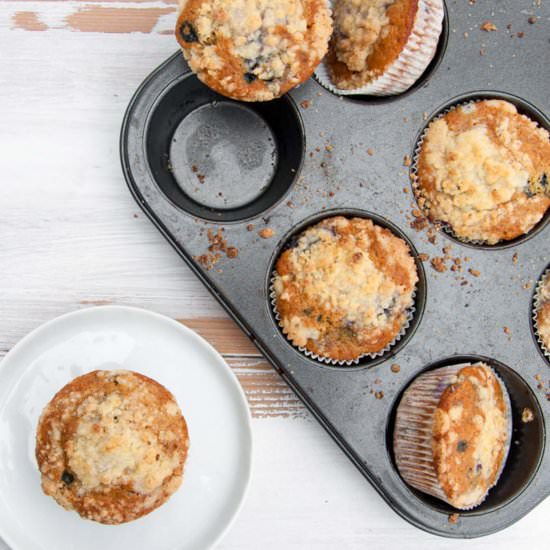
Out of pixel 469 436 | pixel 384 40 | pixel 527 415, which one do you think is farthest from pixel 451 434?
pixel 384 40

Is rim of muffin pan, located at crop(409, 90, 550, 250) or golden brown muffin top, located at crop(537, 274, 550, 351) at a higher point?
rim of muffin pan, located at crop(409, 90, 550, 250)

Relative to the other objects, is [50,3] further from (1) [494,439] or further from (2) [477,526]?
(2) [477,526]

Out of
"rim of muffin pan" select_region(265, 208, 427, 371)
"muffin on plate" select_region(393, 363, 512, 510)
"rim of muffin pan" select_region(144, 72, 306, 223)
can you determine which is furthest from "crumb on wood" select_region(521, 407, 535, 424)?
"rim of muffin pan" select_region(144, 72, 306, 223)

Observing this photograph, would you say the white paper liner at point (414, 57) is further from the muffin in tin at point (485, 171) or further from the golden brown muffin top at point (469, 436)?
the golden brown muffin top at point (469, 436)

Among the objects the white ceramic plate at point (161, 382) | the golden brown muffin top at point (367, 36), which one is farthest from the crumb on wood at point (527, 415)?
the golden brown muffin top at point (367, 36)

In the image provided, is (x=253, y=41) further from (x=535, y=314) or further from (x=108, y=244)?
(x=535, y=314)

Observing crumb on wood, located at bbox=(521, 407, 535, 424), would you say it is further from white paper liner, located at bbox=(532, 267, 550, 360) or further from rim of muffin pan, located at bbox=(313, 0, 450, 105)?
rim of muffin pan, located at bbox=(313, 0, 450, 105)

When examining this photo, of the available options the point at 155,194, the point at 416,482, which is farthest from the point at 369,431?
the point at 155,194
